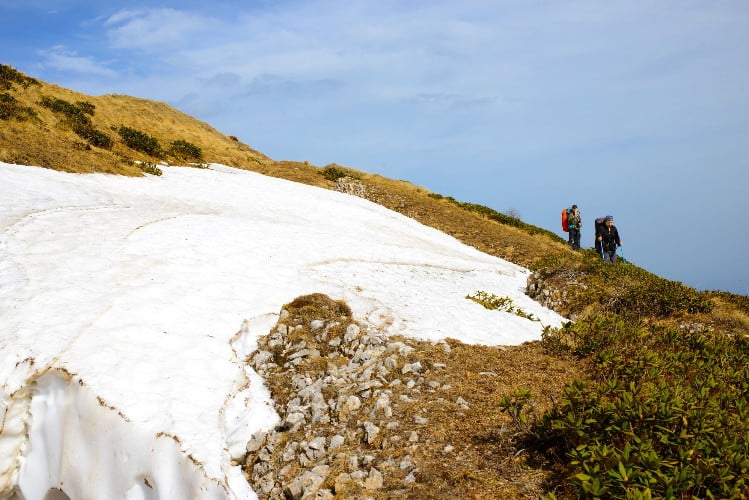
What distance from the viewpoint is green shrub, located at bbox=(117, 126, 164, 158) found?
31547 millimetres

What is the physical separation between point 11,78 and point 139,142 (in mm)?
7869

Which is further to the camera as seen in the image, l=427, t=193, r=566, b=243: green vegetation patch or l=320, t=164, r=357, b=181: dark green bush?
l=320, t=164, r=357, b=181: dark green bush

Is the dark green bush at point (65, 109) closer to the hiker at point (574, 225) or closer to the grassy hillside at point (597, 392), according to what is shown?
the grassy hillside at point (597, 392)

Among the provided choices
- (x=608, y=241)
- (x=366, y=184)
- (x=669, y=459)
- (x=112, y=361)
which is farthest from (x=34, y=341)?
(x=366, y=184)

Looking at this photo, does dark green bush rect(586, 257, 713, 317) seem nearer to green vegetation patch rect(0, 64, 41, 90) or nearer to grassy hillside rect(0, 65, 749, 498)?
grassy hillside rect(0, 65, 749, 498)

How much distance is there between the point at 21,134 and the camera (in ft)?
80.0

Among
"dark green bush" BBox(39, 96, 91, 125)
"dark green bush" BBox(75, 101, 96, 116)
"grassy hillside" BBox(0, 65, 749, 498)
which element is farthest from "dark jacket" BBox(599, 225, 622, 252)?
"dark green bush" BBox(75, 101, 96, 116)

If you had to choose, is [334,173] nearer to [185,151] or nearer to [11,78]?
[185,151]

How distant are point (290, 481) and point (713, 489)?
16.8 feet

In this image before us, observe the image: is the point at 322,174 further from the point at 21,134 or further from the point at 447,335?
the point at 447,335

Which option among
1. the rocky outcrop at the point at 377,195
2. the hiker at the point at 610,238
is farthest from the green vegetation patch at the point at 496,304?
the rocky outcrop at the point at 377,195

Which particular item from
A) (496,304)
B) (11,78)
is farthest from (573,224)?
(11,78)

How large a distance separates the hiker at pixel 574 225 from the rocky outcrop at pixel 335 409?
2381cm

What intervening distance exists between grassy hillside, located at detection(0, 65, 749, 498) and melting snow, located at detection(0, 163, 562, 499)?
173 centimetres
